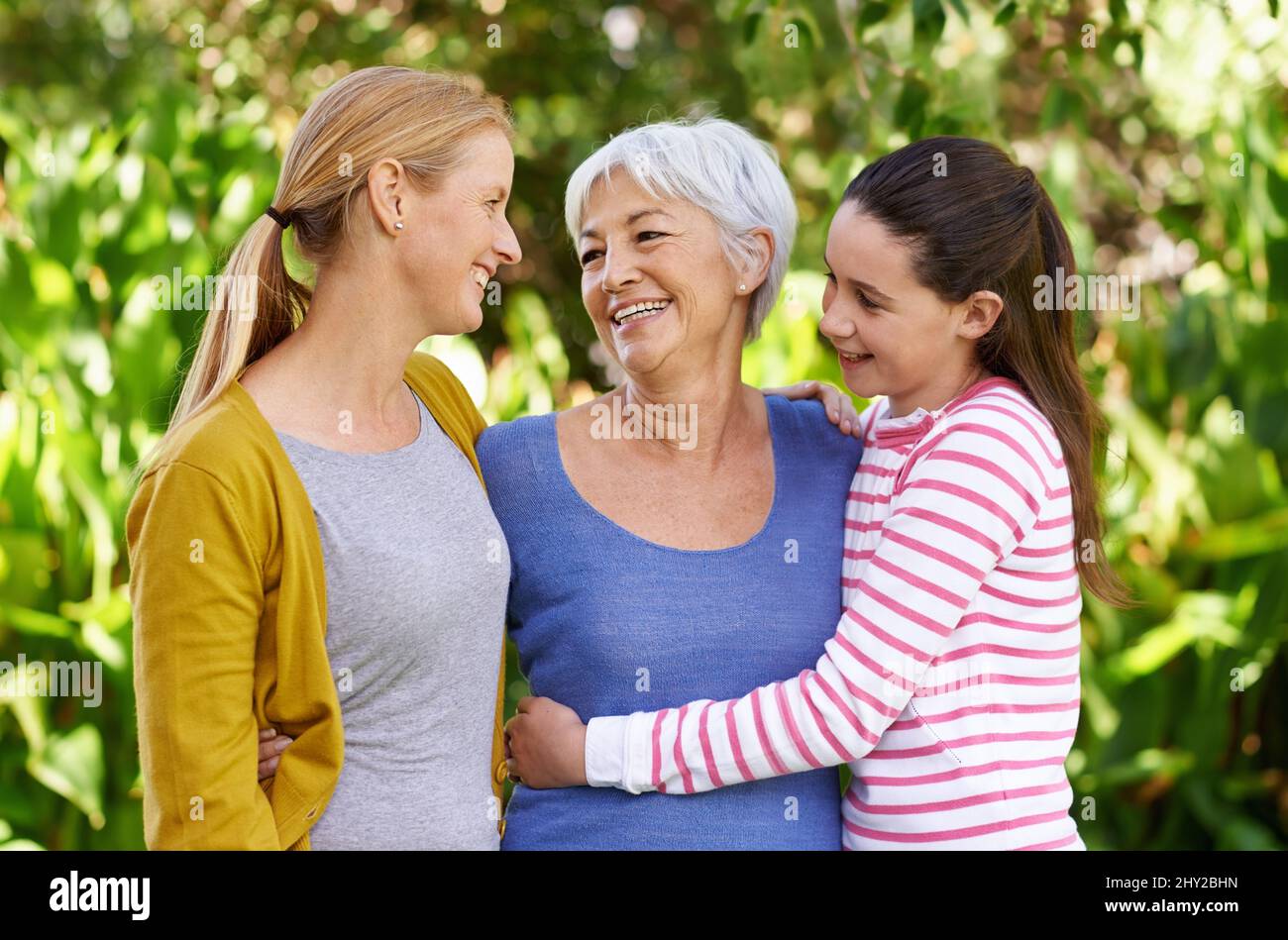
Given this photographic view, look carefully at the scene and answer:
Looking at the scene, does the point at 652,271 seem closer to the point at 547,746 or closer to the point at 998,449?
the point at 998,449

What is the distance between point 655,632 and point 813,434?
1.61 ft

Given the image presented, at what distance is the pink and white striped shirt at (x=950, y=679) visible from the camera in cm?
174

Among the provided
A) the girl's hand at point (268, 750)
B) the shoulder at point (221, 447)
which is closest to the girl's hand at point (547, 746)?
the girl's hand at point (268, 750)

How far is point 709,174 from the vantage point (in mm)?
2105

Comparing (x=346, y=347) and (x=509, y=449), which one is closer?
(x=346, y=347)

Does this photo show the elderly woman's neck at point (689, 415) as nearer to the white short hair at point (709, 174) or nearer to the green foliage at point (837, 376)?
the white short hair at point (709, 174)

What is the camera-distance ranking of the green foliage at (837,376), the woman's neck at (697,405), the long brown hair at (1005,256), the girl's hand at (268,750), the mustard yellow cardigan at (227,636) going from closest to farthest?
1. the mustard yellow cardigan at (227,636)
2. the girl's hand at (268,750)
3. the long brown hair at (1005,256)
4. the woman's neck at (697,405)
5. the green foliage at (837,376)

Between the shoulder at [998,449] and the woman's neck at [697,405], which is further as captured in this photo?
the woman's neck at [697,405]

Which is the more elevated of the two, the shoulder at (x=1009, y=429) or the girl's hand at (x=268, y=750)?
the shoulder at (x=1009, y=429)

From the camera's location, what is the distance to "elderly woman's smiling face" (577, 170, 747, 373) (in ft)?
6.86

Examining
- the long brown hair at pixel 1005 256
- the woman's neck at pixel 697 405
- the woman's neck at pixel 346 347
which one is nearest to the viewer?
the woman's neck at pixel 346 347

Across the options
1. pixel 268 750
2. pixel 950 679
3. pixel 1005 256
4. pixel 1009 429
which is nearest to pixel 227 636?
pixel 268 750

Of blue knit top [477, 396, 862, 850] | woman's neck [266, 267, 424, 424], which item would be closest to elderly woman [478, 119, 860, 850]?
blue knit top [477, 396, 862, 850]

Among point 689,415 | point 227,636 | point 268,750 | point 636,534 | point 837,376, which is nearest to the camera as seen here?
point 227,636
